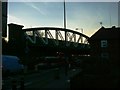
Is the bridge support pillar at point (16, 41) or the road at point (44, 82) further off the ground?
the bridge support pillar at point (16, 41)

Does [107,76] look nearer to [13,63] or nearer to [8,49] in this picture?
[13,63]

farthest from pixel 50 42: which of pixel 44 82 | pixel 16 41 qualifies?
pixel 44 82

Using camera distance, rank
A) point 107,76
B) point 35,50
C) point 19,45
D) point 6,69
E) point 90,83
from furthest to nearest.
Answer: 1. point 35,50
2. point 19,45
3. point 6,69
4. point 90,83
5. point 107,76

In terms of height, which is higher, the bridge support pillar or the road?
the bridge support pillar

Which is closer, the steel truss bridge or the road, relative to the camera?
the road

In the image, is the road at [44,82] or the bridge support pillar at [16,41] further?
the bridge support pillar at [16,41]

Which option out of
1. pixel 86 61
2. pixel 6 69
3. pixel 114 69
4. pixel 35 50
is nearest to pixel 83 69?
pixel 86 61

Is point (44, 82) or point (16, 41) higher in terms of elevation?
point (16, 41)

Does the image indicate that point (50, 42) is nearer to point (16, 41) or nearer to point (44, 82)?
point (16, 41)

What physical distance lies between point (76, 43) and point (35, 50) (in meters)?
7.22

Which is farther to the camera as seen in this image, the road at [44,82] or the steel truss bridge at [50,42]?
the steel truss bridge at [50,42]

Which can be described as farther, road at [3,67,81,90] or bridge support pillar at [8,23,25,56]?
bridge support pillar at [8,23,25,56]

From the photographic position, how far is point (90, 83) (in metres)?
13.1

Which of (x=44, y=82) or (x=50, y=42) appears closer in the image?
(x=44, y=82)
